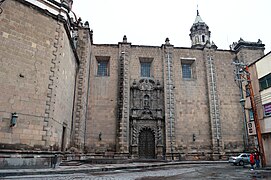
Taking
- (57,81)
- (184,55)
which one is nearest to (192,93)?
(184,55)

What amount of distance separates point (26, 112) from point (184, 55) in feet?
55.0

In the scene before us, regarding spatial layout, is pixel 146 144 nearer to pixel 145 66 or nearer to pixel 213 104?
pixel 213 104

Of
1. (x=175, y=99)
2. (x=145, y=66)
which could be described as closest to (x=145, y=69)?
(x=145, y=66)

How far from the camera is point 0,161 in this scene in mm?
9609

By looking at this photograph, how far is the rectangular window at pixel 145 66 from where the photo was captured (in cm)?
2292

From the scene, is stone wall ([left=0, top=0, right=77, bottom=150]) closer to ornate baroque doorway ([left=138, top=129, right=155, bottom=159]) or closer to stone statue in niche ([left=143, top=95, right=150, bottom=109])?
ornate baroque doorway ([left=138, top=129, right=155, bottom=159])

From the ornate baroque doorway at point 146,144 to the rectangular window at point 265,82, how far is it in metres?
10.0

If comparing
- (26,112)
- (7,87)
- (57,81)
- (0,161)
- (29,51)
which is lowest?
(0,161)

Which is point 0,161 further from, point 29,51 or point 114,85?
point 114,85

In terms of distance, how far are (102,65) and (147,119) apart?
7.18 m

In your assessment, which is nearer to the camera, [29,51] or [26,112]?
[26,112]

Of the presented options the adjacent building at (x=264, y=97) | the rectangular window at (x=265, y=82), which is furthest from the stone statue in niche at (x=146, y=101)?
the rectangular window at (x=265, y=82)

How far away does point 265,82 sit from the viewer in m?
14.6

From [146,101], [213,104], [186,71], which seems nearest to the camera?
[146,101]
